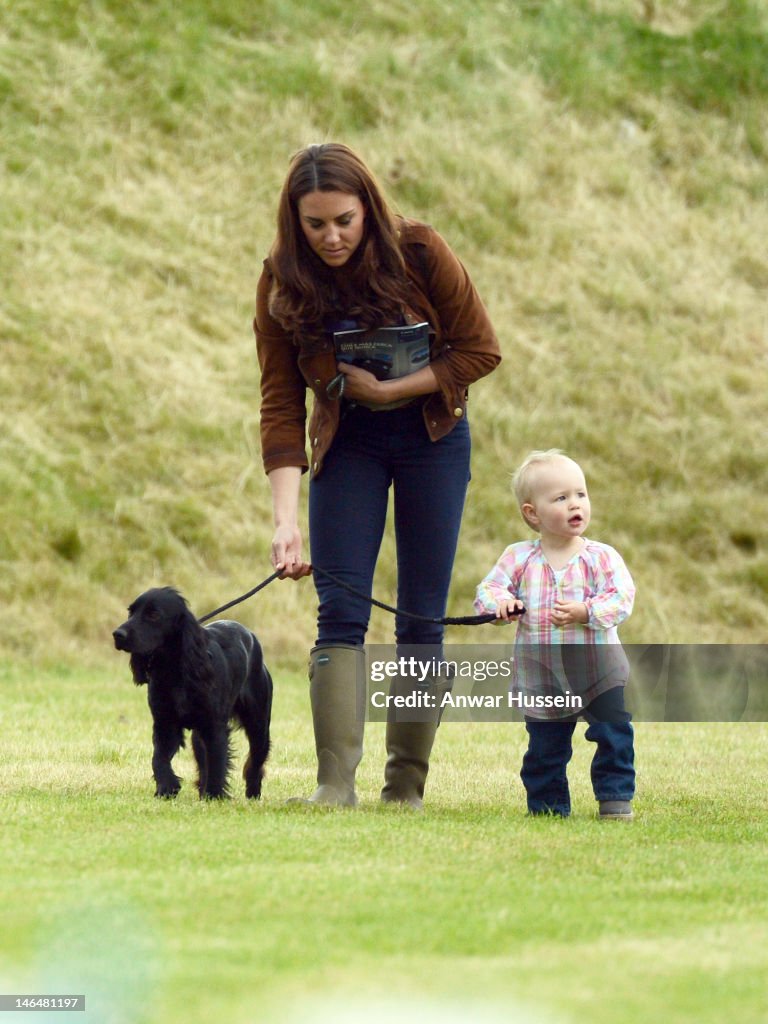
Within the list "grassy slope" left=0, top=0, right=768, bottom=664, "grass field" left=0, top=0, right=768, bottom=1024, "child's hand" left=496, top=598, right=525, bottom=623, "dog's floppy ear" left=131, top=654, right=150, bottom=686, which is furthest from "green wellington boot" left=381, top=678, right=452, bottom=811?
"grassy slope" left=0, top=0, right=768, bottom=664

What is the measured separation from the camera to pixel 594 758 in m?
5.38

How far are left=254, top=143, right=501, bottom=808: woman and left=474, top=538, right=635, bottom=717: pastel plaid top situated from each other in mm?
335

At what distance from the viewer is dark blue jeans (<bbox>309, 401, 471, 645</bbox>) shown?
546 cm

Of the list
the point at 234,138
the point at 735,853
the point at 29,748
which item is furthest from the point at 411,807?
the point at 234,138

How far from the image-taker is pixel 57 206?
49.9 ft

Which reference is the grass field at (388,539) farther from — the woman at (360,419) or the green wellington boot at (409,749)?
the woman at (360,419)

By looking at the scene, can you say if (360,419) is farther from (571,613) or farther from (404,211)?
(404,211)

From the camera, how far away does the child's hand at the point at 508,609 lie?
5.20 metres

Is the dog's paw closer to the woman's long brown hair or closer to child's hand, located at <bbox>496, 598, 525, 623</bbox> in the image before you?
child's hand, located at <bbox>496, 598, 525, 623</bbox>

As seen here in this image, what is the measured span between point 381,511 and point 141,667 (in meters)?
1.01

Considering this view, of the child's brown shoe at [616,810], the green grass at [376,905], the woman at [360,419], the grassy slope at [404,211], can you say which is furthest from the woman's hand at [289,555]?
the grassy slope at [404,211]

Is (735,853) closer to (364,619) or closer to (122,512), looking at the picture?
(364,619)

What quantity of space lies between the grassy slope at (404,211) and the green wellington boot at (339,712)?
21.5 feet

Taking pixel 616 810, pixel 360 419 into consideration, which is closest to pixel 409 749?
pixel 616 810
